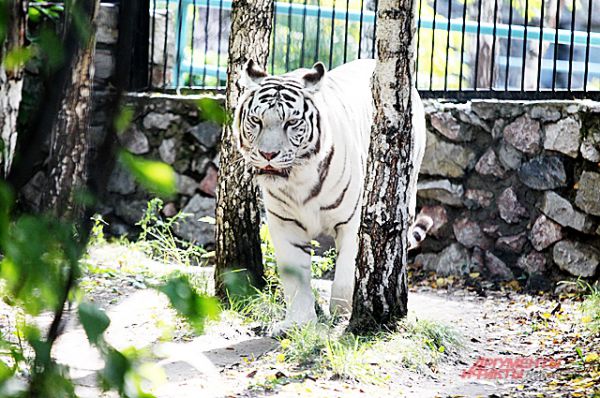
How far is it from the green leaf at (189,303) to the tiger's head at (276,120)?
417 cm

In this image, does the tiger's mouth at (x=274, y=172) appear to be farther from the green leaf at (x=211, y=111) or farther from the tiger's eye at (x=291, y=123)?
the green leaf at (x=211, y=111)

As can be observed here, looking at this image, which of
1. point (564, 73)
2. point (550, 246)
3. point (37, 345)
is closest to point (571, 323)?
point (550, 246)

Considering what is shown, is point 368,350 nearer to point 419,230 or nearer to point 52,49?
point 419,230

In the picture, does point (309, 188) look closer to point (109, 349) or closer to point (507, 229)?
point (507, 229)

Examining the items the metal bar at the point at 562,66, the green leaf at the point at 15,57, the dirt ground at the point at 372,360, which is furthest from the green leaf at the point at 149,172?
the metal bar at the point at 562,66

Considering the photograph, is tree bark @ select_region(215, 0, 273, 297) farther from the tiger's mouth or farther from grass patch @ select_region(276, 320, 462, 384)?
grass patch @ select_region(276, 320, 462, 384)

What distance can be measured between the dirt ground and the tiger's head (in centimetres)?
94

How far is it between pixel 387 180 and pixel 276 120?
703 mm

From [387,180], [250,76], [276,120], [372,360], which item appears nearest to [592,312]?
[387,180]

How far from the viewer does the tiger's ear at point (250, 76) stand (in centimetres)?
566

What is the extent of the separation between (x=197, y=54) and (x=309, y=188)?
12.3 m

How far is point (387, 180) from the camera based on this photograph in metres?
5.30

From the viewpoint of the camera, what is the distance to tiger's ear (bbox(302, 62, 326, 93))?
5.65 m

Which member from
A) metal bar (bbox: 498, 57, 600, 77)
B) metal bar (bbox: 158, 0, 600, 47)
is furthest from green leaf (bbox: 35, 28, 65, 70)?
metal bar (bbox: 498, 57, 600, 77)
